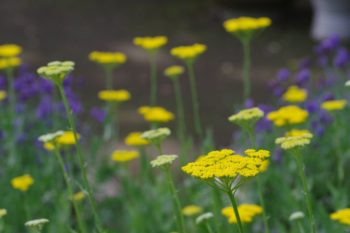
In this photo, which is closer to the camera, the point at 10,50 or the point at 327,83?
the point at 10,50

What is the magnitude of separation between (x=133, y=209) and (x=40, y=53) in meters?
4.42

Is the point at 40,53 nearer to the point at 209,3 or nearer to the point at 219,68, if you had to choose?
the point at 219,68

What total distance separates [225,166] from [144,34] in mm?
6642

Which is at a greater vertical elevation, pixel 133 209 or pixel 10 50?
pixel 10 50

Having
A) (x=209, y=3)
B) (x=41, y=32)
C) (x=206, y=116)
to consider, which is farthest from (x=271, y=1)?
(x=206, y=116)

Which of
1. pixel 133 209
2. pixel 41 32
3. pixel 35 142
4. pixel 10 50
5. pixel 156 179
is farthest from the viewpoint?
pixel 41 32

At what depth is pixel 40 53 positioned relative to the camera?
24.6 ft

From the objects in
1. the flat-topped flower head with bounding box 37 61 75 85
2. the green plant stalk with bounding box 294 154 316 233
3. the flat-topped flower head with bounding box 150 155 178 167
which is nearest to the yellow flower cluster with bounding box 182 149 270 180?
the green plant stalk with bounding box 294 154 316 233

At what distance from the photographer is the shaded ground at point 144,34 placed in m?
6.42

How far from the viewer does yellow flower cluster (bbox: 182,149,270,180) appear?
146 cm

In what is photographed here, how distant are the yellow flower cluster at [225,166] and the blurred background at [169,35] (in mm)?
4132

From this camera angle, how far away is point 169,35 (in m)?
8.08

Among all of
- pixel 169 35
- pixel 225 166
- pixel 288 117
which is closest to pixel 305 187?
pixel 225 166

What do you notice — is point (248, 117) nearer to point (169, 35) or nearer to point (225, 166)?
point (225, 166)
